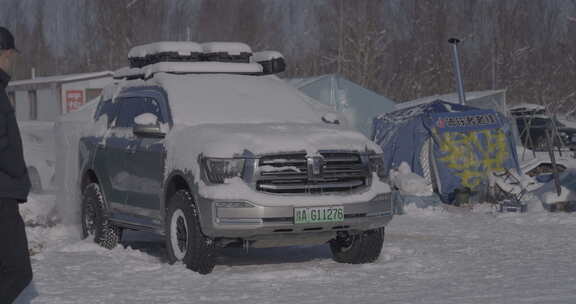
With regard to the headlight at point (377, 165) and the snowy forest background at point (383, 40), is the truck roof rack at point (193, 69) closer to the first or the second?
the headlight at point (377, 165)

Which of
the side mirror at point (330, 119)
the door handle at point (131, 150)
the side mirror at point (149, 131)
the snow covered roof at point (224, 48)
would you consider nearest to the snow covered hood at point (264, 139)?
the side mirror at point (149, 131)

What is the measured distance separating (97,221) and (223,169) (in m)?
2.69

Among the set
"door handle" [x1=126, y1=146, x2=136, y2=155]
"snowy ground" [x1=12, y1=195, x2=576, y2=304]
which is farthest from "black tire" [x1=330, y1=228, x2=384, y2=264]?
"door handle" [x1=126, y1=146, x2=136, y2=155]

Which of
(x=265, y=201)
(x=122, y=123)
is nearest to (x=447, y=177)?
(x=122, y=123)

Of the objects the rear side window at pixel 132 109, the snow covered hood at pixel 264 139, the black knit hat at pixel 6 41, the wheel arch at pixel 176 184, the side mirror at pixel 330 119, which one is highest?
the black knit hat at pixel 6 41

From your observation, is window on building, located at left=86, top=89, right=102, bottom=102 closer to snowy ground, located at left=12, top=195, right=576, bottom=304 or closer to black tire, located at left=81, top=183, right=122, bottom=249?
snowy ground, located at left=12, top=195, right=576, bottom=304

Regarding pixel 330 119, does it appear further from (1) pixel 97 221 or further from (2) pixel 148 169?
(1) pixel 97 221

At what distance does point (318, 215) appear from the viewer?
8281 mm

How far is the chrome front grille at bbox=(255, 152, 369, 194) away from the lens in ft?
27.1

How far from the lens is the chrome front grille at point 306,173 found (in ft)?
27.1

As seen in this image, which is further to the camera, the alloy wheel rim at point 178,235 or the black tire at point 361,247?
Answer: the black tire at point 361,247

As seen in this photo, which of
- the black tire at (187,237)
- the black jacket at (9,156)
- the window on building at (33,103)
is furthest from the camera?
the window on building at (33,103)

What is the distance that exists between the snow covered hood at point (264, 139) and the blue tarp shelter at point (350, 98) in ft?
46.1

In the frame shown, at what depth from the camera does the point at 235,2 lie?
212 ft
